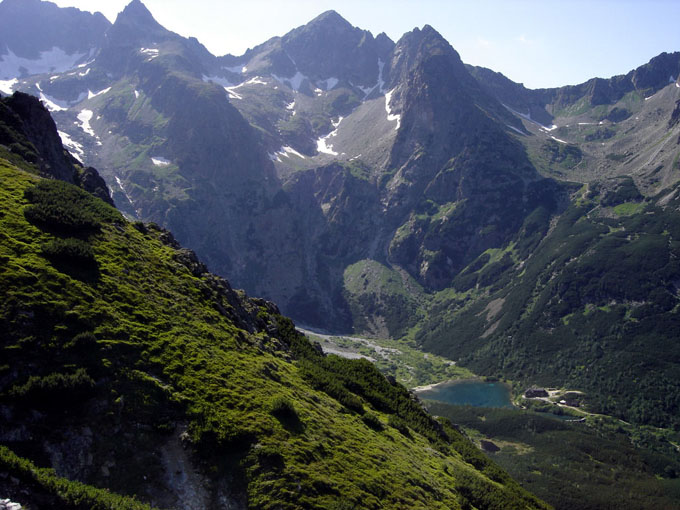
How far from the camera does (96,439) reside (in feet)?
92.6

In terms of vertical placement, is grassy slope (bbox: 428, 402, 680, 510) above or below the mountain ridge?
below

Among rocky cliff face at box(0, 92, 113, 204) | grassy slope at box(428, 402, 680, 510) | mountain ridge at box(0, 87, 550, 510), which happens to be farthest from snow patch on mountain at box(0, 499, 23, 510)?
grassy slope at box(428, 402, 680, 510)

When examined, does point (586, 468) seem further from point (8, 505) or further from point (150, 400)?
point (8, 505)

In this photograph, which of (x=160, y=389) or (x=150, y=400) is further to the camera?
(x=160, y=389)

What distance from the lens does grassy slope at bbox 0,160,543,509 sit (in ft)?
93.7

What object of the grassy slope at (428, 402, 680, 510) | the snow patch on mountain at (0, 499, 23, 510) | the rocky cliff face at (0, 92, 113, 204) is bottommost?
the grassy slope at (428, 402, 680, 510)

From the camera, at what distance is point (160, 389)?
33469 millimetres

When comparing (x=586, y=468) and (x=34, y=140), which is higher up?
(x=34, y=140)

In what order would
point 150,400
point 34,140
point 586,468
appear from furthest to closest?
point 586,468 < point 34,140 < point 150,400

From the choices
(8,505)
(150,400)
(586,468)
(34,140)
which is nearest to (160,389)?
(150,400)

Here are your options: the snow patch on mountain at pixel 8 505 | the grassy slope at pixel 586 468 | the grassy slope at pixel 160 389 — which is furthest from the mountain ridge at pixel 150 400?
the grassy slope at pixel 586 468

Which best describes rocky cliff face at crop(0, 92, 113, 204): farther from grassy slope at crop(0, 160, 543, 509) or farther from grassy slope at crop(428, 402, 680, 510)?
grassy slope at crop(428, 402, 680, 510)

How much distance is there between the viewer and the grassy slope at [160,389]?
93.7ft

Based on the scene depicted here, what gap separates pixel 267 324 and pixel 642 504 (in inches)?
6138
